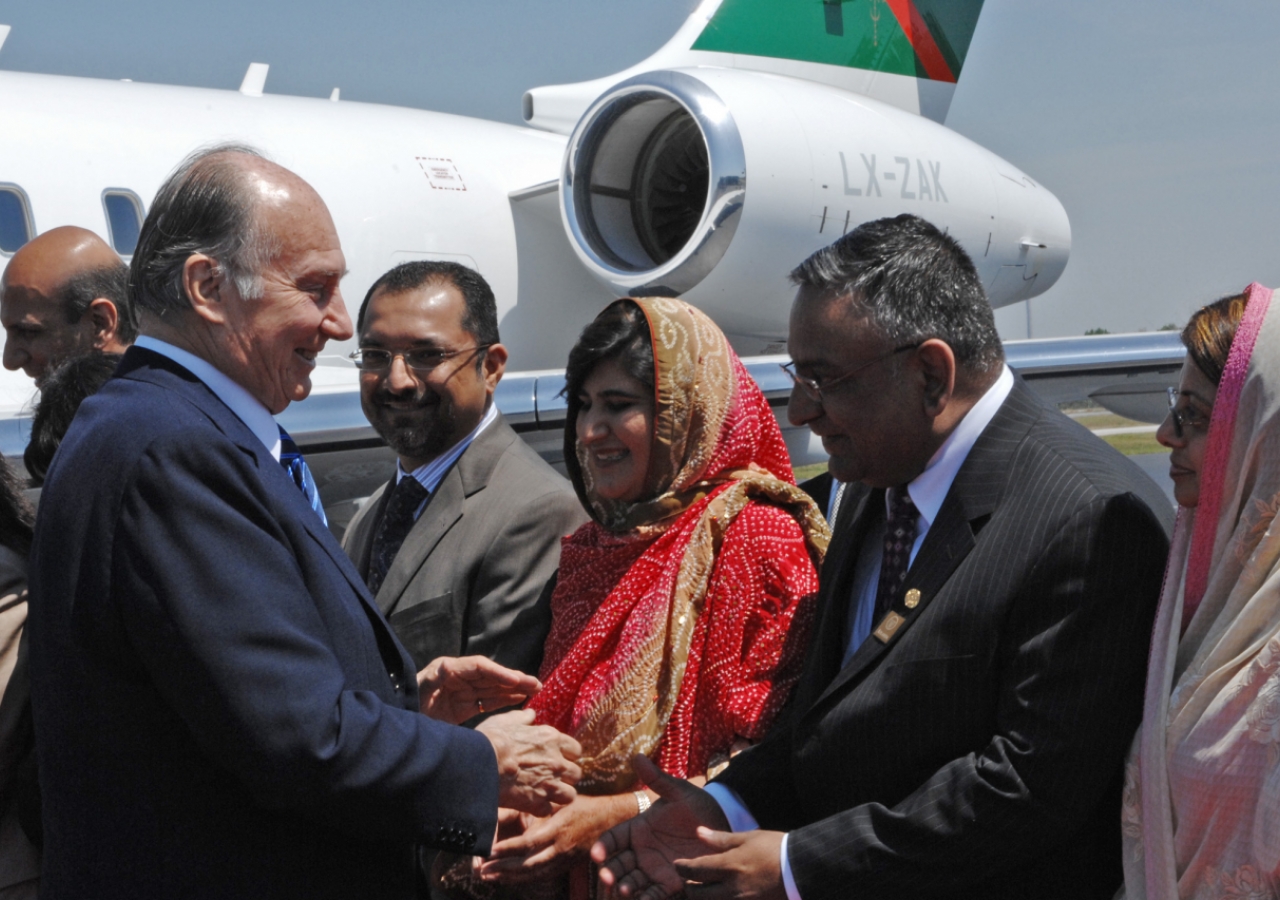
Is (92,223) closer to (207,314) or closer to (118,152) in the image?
(118,152)

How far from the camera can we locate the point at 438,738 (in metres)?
2.14

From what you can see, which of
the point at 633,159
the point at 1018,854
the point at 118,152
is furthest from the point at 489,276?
the point at 1018,854

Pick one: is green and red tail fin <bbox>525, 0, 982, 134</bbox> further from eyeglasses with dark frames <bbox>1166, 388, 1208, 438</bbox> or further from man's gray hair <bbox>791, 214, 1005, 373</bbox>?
eyeglasses with dark frames <bbox>1166, 388, 1208, 438</bbox>

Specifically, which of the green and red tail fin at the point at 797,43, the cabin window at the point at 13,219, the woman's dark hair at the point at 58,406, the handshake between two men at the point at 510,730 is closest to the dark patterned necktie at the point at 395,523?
the handshake between two men at the point at 510,730

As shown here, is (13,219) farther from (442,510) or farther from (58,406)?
(442,510)

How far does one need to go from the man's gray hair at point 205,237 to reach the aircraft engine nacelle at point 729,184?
206 inches

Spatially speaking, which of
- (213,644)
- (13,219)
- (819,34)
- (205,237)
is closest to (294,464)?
(205,237)

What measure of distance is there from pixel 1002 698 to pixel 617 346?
1257mm

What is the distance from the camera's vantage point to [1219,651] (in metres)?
1.98

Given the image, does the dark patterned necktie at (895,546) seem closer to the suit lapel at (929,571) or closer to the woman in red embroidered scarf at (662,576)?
the suit lapel at (929,571)

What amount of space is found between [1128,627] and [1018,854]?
43 cm

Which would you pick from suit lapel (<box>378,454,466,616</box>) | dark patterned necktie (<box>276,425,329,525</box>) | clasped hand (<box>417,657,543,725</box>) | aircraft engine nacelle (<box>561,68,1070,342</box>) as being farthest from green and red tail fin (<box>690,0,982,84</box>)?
dark patterned necktie (<box>276,425,329,525</box>)

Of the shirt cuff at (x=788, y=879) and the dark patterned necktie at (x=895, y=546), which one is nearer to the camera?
the shirt cuff at (x=788, y=879)

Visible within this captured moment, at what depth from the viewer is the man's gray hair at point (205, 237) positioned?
2176mm
